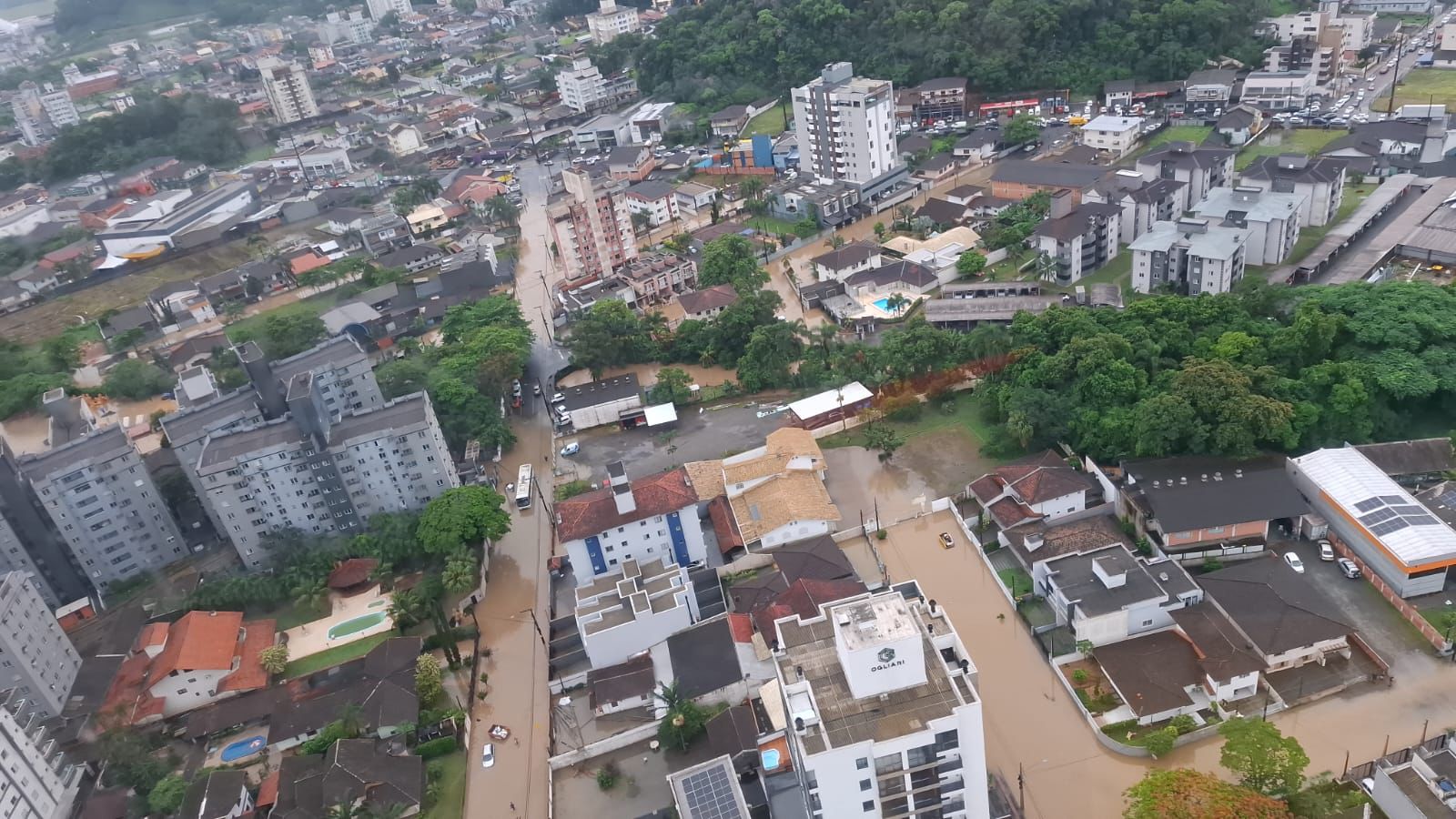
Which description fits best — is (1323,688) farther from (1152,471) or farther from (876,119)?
(876,119)

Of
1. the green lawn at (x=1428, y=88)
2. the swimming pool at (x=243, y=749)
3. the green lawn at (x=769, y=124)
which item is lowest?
the swimming pool at (x=243, y=749)

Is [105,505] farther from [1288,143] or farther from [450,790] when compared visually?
[1288,143]

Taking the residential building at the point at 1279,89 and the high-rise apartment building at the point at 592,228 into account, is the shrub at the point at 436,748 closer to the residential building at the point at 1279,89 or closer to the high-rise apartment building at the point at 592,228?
the high-rise apartment building at the point at 592,228

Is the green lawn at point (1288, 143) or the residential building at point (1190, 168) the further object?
the green lawn at point (1288, 143)

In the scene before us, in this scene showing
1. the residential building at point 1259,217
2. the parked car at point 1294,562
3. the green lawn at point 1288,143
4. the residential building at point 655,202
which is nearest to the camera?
the parked car at point 1294,562

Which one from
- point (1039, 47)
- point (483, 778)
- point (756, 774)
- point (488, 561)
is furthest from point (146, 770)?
point (1039, 47)

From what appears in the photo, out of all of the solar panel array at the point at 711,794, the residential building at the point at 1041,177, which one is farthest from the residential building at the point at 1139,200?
the solar panel array at the point at 711,794
